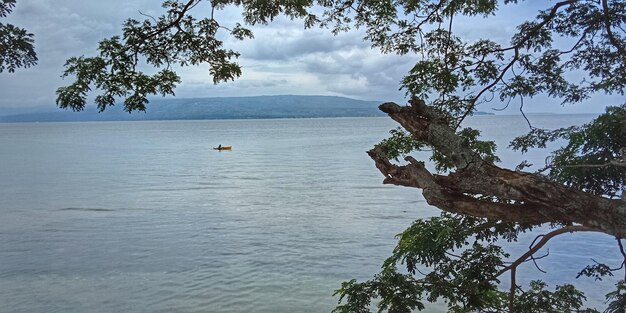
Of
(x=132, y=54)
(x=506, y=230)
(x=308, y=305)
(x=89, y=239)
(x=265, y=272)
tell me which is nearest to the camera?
(x=132, y=54)

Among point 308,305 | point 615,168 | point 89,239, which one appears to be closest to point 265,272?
point 308,305

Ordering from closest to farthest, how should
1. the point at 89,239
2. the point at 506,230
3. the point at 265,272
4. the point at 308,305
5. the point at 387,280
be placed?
the point at 387,280 < the point at 506,230 < the point at 308,305 < the point at 265,272 < the point at 89,239

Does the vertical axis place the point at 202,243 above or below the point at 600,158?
below

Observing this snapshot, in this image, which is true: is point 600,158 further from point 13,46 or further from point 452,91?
point 13,46

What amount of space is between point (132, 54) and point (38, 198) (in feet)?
84.2

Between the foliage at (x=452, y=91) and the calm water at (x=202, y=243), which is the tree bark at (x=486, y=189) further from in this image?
the calm water at (x=202, y=243)

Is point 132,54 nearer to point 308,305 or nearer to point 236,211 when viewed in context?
point 308,305

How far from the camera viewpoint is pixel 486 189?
4070mm

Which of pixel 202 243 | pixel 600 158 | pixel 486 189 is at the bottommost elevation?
pixel 202 243

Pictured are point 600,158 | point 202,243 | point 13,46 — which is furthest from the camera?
point 202,243

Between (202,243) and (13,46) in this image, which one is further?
Answer: (202,243)

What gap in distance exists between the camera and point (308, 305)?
1131cm

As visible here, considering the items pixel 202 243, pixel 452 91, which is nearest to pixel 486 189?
pixel 452 91

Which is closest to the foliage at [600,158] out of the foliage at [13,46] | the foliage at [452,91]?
Answer: the foliage at [452,91]
